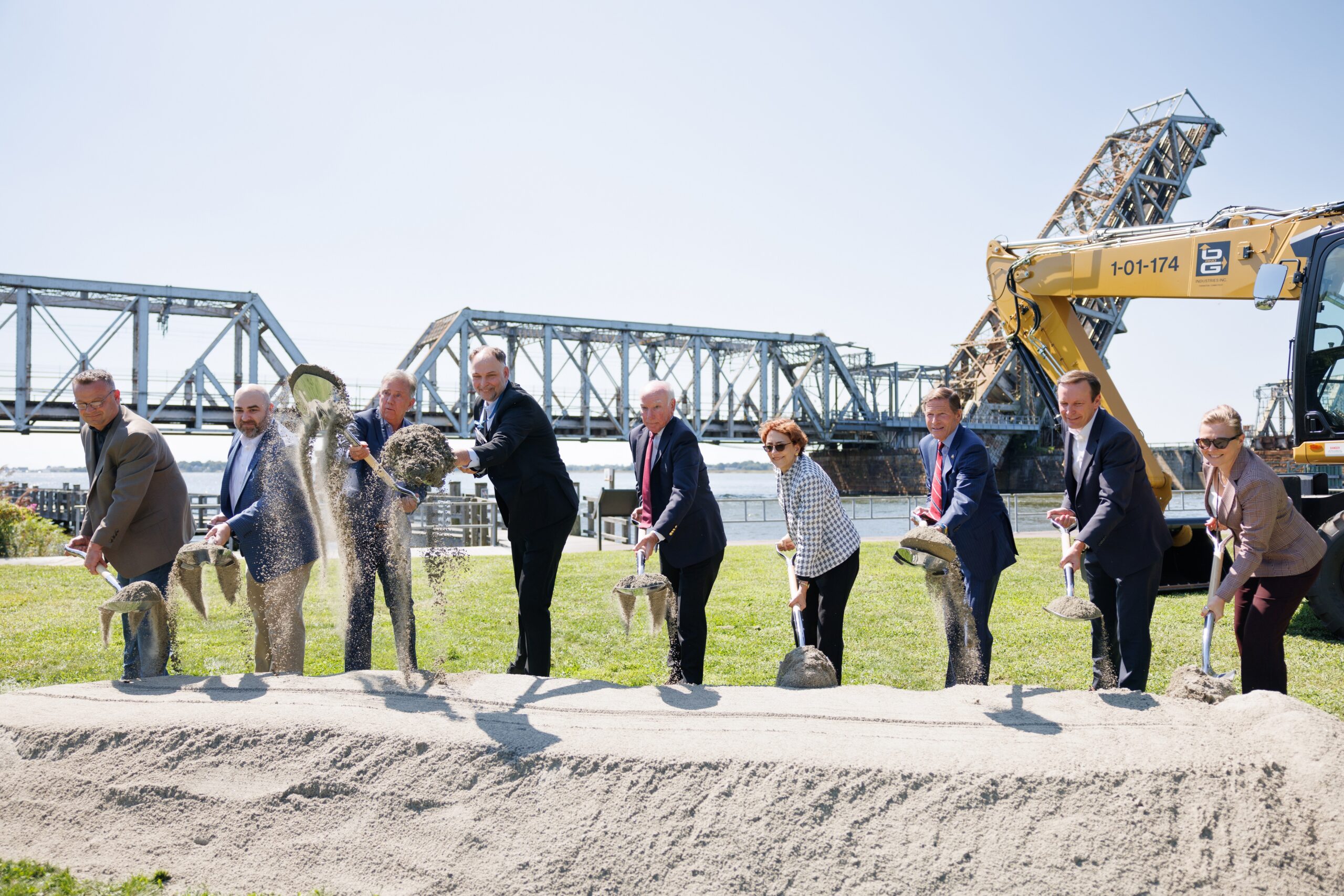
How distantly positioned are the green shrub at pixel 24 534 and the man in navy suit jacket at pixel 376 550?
1155cm

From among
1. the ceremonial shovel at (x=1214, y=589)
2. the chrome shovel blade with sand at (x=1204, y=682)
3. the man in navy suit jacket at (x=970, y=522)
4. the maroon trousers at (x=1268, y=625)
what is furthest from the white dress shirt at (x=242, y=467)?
the maroon trousers at (x=1268, y=625)

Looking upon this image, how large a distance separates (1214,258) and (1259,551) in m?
5.02

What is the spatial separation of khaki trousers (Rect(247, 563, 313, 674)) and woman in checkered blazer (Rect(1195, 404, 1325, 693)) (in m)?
4.35

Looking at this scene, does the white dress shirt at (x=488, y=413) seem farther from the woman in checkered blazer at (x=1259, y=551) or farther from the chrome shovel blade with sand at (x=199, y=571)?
the woman in checkered blazer at (x=1259, y=551)

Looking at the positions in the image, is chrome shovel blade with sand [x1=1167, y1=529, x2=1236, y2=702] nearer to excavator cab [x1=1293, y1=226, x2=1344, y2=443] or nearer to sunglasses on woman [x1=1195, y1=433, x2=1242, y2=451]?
sunglasses on woman [x1=1195, y1=433, x2=1242, y2=451]

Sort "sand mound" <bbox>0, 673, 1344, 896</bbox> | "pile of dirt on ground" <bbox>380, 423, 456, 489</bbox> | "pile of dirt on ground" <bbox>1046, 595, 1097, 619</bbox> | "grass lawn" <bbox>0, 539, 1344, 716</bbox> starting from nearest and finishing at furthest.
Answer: "sand mound" <bbox>0, 673, 1344, 896</bbox>, "pile of dirt on ground" <bbox>1046, 595, 1097, 619</bbox>, "pile of dirt on ground" <bbox>380, 423, 456, 489</bbox>, "grass lawn" <bbox>0, 539, 1344, 716</bbox>

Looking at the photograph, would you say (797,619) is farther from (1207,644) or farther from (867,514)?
(867,514)

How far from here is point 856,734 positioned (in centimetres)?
302

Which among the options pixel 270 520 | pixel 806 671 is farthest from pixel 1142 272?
pixel 270 520

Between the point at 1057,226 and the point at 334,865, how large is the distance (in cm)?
4526

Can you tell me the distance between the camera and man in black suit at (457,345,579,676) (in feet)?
14.2

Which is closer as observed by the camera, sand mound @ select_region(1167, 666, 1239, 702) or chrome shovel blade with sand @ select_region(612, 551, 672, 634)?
sand mound @ select_region(1167, 666, 1239, 702)

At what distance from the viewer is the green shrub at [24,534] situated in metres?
12.6

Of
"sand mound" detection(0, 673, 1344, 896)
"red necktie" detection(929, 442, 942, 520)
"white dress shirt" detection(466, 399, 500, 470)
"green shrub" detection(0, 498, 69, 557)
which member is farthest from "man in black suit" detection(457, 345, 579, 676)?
"green shrub" detection(0, 498, 69, 557)
